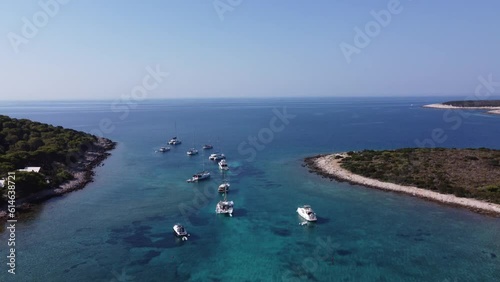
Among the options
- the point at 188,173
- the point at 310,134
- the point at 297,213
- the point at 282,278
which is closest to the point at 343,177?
the point at 297,213

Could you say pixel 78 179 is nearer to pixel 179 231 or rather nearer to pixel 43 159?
pixel 43 159

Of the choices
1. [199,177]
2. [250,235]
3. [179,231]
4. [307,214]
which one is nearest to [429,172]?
[307,214]

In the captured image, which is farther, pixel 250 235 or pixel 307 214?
pixel 307 214

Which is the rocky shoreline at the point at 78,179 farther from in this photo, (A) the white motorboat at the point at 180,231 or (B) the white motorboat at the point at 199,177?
(A) the white motorboat at the point at 180,231

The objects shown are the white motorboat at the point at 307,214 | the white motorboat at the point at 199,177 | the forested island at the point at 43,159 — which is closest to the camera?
the white motorboat at the point at 307,214

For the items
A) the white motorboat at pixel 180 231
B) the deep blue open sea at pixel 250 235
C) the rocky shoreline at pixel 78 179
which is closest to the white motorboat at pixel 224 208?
the deep blue open sea at pixel 250 235

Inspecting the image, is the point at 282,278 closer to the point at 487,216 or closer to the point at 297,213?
the point at 297,213
